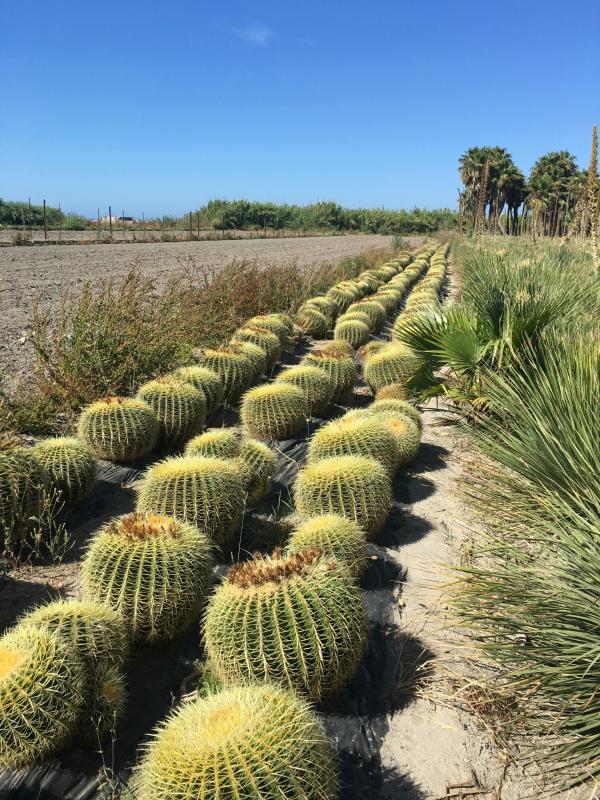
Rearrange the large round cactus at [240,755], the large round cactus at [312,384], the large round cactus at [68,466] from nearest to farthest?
the large round cactus at [240,755], the large round cactus at [68,466], the large round cactus at [312,384]

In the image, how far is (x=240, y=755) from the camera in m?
2.12

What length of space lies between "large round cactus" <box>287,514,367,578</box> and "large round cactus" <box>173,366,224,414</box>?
127 inches

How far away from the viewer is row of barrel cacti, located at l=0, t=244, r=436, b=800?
2182 millimetres

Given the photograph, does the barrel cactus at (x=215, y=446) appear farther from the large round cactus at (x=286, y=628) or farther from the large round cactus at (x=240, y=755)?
the large round cactus at (x=240, y=755)

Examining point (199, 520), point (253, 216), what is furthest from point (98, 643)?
point (253, 216)

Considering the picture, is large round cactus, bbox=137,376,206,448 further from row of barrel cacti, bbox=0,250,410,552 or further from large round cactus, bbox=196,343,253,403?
large round cactus, bbox=196,343,253,403

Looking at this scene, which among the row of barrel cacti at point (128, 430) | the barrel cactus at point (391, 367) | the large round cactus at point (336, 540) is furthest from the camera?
the barrel cactus at point (391, 367)

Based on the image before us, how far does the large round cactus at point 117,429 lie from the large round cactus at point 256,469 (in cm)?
101

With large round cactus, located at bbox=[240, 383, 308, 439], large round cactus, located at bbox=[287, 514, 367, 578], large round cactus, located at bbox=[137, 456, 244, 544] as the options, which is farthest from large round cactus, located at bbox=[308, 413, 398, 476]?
large round cactus, located at bbox=[240, 383, 308, 439]

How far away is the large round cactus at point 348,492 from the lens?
15.1 feet

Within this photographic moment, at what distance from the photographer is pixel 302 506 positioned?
475cm

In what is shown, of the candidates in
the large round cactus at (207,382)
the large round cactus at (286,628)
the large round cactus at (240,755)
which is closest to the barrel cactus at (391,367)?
the large round cactus at (207,382)

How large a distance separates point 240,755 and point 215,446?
3.35 meters

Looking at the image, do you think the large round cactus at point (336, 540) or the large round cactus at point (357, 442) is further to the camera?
the large round cactus at point (357, 442)
